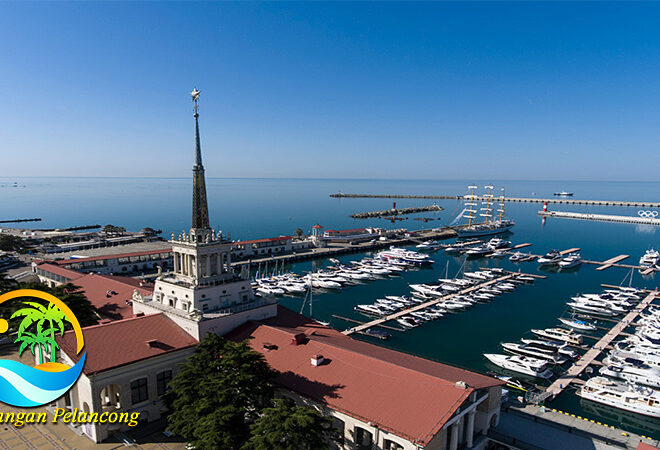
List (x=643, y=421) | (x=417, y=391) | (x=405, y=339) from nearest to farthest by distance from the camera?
(x=417, y=391)
(x=643, y=421)
(x=405, y=339)

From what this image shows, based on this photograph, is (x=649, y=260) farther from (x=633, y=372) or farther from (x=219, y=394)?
(x=219, y=394)

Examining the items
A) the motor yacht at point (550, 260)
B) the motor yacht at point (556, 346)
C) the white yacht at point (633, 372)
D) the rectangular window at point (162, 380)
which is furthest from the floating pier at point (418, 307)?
the rectangular window at point (162, 380)

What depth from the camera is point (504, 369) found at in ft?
181

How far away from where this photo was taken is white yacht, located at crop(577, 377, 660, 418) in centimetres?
4428

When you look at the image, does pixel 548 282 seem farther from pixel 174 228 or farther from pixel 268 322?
pixel 174 228

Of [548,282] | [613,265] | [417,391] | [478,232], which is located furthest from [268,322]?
[478,232]

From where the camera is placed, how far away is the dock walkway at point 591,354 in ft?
161

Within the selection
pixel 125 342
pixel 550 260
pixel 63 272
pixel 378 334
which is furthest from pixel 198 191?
pixel 550 260

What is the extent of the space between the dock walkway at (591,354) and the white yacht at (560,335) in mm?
2429

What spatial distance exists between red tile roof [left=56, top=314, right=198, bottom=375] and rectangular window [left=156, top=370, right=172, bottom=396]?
7.44ft

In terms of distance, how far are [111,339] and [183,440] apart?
10.8 meters

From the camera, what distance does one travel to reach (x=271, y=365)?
34.5m

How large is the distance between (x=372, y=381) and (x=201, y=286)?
2004 centimetres

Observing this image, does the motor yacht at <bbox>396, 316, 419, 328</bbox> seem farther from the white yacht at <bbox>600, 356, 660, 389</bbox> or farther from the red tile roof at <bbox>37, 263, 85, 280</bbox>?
the red tile roof at <bbox>37, 263, 85, 280</bbox>
